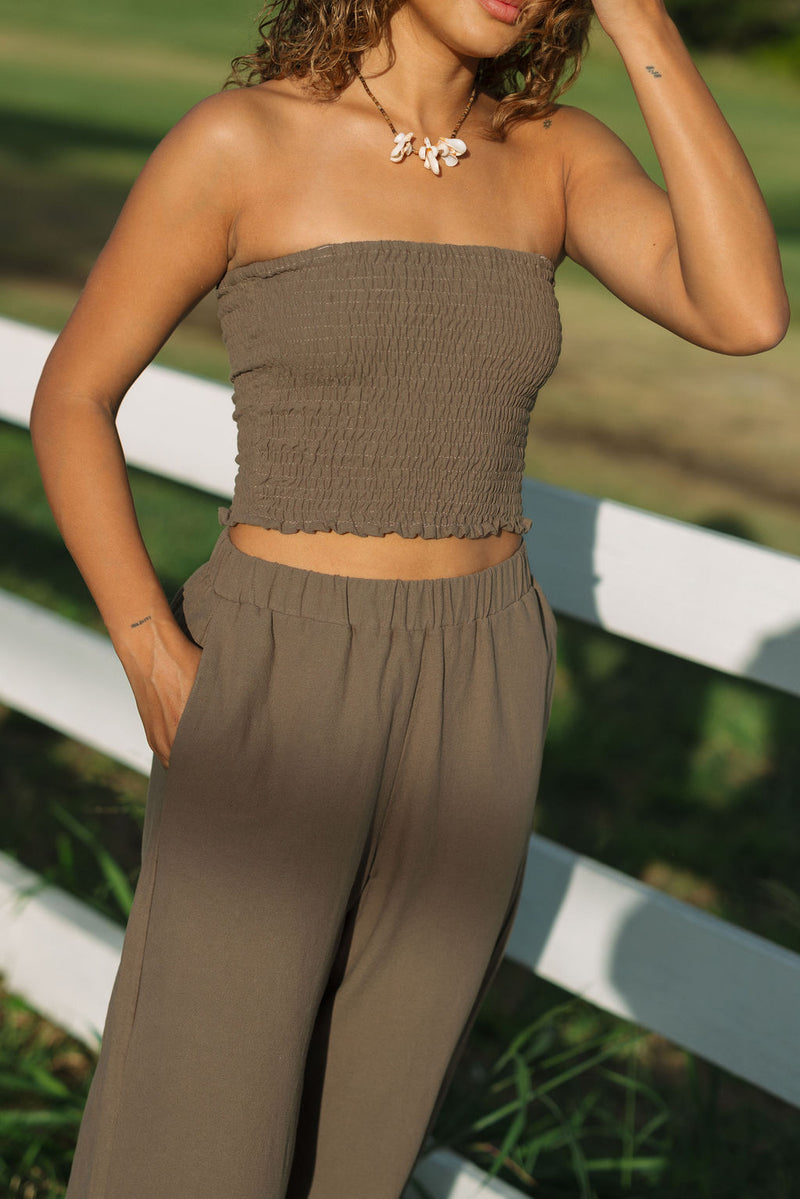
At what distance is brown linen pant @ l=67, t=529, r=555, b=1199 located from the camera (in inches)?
58.1

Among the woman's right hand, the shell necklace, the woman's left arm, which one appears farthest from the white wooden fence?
the woman's right hand

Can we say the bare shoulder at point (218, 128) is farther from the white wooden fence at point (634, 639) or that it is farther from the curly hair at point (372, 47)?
the white wooden fence at point (634, 639)

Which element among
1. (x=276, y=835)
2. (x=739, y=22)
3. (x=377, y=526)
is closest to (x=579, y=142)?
(x=377, y=526)

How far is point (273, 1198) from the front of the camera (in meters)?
1.53

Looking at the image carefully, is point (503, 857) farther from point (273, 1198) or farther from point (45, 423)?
point (45, 423)

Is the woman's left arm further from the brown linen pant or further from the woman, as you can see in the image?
the brown linen pant

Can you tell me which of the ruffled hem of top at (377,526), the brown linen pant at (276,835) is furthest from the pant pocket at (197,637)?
the ruffled hem of top at (377,526)

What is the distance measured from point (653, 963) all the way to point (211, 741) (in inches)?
38.2

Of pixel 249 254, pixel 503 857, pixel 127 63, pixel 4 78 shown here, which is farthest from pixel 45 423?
pixel 127 63

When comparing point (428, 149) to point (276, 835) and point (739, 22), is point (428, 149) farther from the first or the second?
point (739, 22)

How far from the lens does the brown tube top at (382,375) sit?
143 cm

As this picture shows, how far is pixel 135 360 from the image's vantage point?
149 centimetres

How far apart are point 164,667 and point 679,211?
0.80 metres

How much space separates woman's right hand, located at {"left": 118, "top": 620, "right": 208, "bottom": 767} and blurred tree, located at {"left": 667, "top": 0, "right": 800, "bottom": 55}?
32.0m
